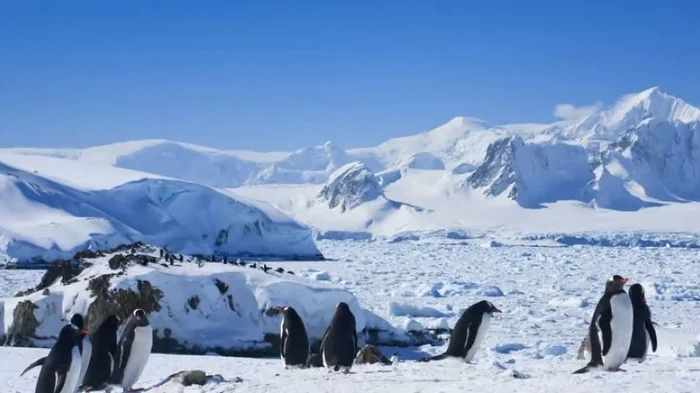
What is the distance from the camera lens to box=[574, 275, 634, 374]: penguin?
6484 mm

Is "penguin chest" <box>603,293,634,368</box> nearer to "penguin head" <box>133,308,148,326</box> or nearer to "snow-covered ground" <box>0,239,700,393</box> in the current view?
"snow-covered ground" <box>0,239,700,393</box>

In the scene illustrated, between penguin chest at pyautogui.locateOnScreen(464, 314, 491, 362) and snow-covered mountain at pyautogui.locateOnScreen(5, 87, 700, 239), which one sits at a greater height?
snow-covered mountain at pyautogui.locateOnScreen(5, 87, 700, 239)

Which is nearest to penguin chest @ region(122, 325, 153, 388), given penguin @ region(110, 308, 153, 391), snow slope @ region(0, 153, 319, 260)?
penguin @ region(110, 308, 153, 391)

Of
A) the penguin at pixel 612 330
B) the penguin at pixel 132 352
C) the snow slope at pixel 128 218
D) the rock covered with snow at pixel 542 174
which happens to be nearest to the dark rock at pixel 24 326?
the penguin at pixel 132 352

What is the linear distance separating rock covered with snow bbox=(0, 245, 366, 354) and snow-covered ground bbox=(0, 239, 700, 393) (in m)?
1.56

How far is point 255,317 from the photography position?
42.4ft

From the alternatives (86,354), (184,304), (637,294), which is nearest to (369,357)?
(637,294)

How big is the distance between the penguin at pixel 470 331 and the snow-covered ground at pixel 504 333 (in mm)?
432

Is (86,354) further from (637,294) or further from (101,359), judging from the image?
(637,294)

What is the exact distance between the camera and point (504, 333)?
47.0ft

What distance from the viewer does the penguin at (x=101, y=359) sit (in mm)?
7695

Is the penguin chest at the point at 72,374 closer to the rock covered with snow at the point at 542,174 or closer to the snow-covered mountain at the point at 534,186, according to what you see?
the snow-covered mountain at the point at 534,186

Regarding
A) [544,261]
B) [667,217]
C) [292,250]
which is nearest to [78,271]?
[544,261]

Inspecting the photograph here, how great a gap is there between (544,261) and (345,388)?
33096 mm
